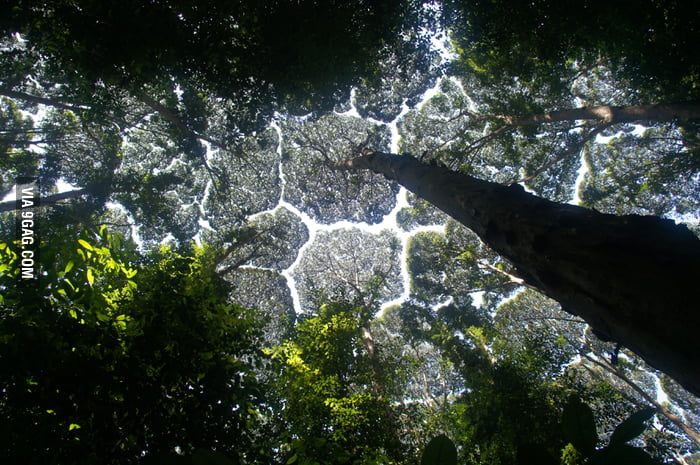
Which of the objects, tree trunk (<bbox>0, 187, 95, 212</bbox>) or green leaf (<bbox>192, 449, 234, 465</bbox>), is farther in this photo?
tree trunk (<bbox>0, 187, 95, 212</bbox>)

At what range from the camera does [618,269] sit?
177cm

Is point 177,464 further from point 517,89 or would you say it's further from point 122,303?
point 517,89

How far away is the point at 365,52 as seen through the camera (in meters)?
7.88

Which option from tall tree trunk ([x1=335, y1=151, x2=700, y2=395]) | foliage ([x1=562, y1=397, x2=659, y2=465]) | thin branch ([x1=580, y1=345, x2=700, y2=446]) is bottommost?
thin branch ([x1=580, y1=345, x2=700, y2=446])

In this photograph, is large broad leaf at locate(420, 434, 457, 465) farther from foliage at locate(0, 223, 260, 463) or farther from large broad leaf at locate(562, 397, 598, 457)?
foliage at locate(0, 223, 260, 463)

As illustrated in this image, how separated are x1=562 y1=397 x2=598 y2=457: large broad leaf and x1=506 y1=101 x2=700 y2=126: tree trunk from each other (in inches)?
346

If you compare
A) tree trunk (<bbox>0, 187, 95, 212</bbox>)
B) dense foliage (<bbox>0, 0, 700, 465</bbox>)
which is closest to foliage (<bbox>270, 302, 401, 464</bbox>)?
dense foliage (<bbox>0, 0, 700, 465</bbox>)

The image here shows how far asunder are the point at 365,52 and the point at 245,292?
11.5 meters

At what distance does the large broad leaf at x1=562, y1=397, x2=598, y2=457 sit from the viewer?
2.94 feet

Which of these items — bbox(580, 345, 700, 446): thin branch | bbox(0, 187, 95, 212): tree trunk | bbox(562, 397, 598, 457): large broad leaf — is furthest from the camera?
bbox(580, 345, 700, 446): thin branch

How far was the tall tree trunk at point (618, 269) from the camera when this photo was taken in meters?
1.45

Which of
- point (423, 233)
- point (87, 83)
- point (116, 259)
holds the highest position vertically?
point (423, 233)

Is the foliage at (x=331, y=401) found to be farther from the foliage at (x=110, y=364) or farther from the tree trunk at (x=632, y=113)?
the tree trunk at (x=632, y=113)

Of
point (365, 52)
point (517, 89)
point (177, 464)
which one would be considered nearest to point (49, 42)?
point (365, 52)
